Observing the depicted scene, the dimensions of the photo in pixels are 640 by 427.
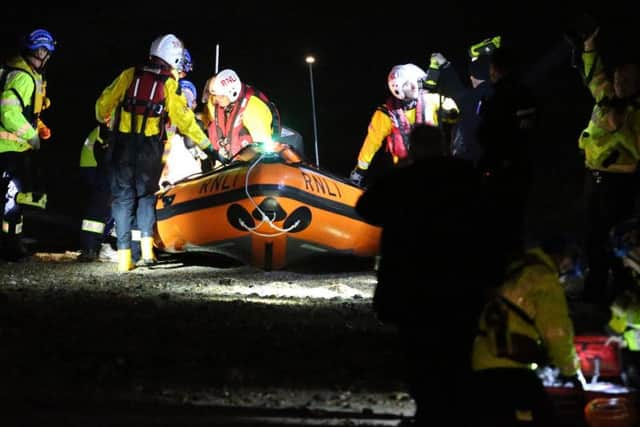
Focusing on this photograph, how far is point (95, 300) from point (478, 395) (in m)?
3.80

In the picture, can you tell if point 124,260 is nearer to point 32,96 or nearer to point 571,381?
point 32,96

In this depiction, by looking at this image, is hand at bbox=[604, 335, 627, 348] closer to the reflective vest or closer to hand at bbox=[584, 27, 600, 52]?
hand at bbox=[584, 27, 600, 52]

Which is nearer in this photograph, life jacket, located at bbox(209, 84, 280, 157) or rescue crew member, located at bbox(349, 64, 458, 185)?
rescue crew member, located at bbox(349, 64, 458, 185)

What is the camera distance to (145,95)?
926 cm

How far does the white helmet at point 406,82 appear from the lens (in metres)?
10.3

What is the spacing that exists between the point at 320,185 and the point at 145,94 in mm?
1550

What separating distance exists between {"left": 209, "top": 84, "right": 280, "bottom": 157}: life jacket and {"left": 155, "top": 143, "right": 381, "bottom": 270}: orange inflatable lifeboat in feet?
4.49

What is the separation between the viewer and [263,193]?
9.17 meters

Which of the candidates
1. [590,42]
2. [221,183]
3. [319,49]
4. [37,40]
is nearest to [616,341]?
[590,42]

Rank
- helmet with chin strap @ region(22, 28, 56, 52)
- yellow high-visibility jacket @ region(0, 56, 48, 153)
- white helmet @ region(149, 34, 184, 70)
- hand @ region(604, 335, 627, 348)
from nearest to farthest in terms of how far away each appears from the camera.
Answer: hand @ region(604, 335, 627, 348) → white helmet @ region(149, 34, 184, 70) → yellow high-visibility jacket @ region(0, 56, 48, 153) → helmet with chin strap @ region(22, 28, 56, 52)

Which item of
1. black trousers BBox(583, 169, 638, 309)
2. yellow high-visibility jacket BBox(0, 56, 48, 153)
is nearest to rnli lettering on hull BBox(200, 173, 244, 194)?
yellow high-visibility jacket BBox(0, 56, 48, 153)

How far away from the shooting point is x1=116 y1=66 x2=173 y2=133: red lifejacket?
927 centimetres

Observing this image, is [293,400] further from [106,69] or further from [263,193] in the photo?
[106,69]

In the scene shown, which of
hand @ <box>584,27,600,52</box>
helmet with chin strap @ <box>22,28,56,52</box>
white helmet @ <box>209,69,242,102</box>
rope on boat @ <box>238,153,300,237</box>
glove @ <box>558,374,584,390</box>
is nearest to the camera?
glove @ <box>558,374,584,390</box>
